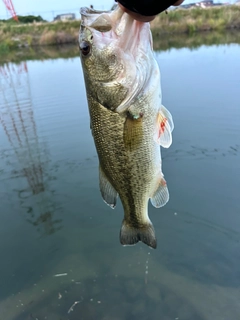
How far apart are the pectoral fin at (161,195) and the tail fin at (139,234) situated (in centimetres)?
23

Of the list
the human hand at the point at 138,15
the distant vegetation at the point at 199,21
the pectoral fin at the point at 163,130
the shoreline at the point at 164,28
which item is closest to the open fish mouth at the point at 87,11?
the human hand at the point at 138,15

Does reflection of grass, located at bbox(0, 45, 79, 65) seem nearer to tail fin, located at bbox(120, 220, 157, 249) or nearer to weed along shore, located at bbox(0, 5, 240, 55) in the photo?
weed along shore, located at bbox(0, 5, 240, 55)

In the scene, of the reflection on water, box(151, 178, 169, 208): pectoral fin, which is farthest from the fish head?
the reflection on water

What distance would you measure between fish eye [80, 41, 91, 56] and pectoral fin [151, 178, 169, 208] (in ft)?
3.27

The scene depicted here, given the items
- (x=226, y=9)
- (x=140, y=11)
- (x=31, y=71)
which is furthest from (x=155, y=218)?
(x=226, y=9)

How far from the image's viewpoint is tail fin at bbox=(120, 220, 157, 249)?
2404 millimetres

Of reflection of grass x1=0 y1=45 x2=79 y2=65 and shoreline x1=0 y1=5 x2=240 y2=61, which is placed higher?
shoreline x1=0 y1=5 x2=240 y2=61

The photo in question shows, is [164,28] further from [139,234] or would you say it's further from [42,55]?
[139,234]

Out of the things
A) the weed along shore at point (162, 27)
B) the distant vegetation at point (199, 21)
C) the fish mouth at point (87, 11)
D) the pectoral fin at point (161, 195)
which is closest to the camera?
the fish mouth at point (87, 11)

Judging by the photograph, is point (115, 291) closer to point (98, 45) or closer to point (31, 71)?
point (98, 45)

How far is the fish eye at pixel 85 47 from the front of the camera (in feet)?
5.88

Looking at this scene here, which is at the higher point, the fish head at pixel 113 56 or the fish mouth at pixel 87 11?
the fish mouth at pixel 87 11

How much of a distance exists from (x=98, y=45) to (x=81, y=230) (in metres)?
3.22

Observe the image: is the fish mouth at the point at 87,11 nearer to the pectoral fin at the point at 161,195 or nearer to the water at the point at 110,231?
the pectoral fin at the point at 161,195
